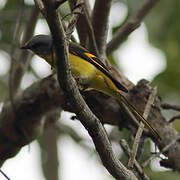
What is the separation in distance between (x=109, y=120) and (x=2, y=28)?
2404 mm

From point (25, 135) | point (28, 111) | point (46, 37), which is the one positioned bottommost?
point (25, 135)

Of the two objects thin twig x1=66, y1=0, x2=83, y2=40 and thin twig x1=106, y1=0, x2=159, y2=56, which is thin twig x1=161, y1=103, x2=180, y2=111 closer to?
thin twig x1=106, y1=0, x2=159, y2=56

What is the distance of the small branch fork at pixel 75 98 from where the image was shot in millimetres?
1744

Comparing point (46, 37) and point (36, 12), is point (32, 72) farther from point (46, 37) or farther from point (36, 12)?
point (46, 37)

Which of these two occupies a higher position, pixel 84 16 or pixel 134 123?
pixel 84 16

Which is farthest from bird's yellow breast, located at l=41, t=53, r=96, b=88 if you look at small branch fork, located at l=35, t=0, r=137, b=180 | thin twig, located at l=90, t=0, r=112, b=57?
small branch fork, located at l=35, t=0, r=137, b=180

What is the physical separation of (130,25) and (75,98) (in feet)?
6.23

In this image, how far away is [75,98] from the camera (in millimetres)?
1976

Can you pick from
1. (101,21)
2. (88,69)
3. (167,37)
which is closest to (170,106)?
(88,69)

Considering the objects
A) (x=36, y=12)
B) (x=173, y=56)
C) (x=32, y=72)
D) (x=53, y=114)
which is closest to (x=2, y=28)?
(x=32, y=72)

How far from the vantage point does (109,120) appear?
3510 mm

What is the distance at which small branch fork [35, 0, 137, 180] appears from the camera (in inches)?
68.7

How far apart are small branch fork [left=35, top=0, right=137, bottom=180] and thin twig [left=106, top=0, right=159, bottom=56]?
181 centimetres

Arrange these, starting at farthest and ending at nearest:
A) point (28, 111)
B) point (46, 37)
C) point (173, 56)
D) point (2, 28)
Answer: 1. point (2, 28)
2. point (173, 56)
3. point (28, 111)
4. point (46, 37)
